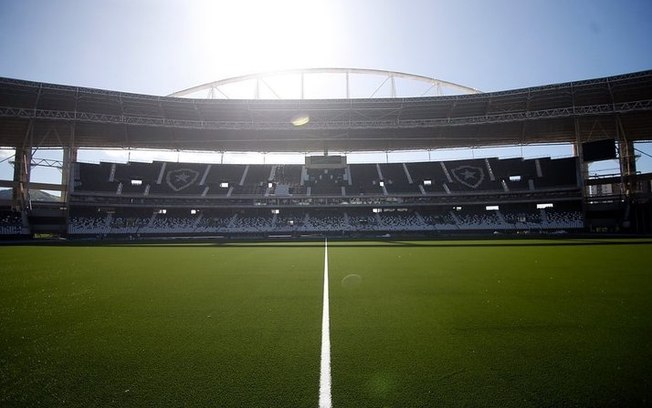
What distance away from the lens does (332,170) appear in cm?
5153

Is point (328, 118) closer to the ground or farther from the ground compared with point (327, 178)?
→ farther from the ground

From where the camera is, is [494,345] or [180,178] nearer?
[494,345]

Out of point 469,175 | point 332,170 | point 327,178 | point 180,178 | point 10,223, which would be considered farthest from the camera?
point 332,170

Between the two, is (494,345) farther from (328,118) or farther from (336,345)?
(328,118)

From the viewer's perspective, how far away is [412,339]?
4180 millimetres

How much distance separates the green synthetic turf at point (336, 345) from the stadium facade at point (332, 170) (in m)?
34.6

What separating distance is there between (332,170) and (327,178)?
6.75ft

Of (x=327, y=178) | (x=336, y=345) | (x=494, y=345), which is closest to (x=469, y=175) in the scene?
(x=327, y=178)

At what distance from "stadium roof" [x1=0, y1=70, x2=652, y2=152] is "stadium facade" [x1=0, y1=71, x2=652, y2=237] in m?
0.20

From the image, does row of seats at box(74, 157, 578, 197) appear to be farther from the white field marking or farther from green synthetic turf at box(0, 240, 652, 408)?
the white field marking

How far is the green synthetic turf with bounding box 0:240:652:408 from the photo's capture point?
279 centimetres

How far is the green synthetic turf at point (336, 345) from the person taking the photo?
110 inches

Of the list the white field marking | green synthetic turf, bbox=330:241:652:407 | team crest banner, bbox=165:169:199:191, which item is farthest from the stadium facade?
the white field marking

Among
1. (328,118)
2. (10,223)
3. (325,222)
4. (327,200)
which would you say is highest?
(328,118)
